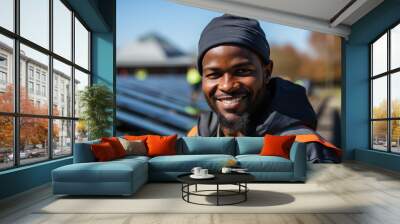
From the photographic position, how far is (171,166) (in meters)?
5.73

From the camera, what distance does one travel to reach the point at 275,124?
8.09 m

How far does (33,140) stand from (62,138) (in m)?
1.19

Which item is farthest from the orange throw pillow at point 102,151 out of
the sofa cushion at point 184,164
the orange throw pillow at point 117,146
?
the sofa cushion at point 184,164

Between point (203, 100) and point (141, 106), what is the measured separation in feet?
4.64

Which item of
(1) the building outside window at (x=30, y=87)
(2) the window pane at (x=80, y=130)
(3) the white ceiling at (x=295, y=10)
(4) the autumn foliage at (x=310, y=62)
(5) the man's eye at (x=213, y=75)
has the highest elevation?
(3) the white ceiling at (x=295, y=10)

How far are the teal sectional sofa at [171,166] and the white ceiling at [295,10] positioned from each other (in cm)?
311

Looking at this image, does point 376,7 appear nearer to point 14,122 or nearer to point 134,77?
point 134,77

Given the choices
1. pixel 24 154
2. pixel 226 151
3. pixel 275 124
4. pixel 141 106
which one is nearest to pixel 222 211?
pixel 226 151

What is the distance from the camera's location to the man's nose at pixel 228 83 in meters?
7.73

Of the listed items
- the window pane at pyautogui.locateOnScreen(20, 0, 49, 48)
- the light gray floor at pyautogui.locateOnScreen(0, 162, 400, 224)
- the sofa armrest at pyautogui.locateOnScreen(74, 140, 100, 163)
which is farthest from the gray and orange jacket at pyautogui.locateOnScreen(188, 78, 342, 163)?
the window pane at pyautogui.locateOnScreen(20, 0, 49, 48)

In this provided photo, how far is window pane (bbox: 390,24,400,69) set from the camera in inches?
312

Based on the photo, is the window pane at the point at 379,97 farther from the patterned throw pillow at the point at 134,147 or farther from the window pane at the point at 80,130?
the window pane at the point at 80,130

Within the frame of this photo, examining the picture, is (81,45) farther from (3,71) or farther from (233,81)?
(3,71)

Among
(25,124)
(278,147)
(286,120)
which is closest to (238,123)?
(286,120)
